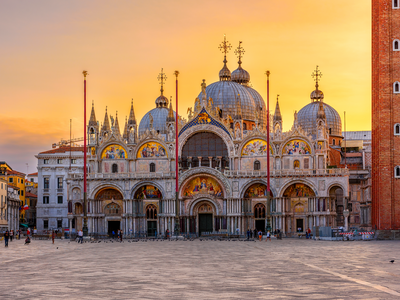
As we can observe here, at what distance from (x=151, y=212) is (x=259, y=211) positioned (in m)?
12.7

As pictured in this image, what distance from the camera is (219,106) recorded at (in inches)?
3273

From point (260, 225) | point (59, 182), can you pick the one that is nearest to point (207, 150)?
point (260, 225)

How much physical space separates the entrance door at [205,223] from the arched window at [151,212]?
5476 mm

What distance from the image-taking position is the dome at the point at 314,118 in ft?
302

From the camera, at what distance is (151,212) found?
73.9 meters

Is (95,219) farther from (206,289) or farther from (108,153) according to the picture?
(206,289)

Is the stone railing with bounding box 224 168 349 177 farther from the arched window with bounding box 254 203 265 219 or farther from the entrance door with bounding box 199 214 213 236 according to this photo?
the entrance door with bounding box 199 214 213 236

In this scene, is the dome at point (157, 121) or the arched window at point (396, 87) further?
the dome at point (157, 121)

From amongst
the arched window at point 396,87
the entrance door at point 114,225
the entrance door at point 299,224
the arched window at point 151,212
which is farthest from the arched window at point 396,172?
the entrance door at point 114,225

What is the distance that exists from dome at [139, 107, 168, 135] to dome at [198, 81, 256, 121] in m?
11.6

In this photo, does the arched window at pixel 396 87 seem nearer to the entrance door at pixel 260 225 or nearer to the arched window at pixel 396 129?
the arched window at pixel 396 129

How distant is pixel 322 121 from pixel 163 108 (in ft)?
105

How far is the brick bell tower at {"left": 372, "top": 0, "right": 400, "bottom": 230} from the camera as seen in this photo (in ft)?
186

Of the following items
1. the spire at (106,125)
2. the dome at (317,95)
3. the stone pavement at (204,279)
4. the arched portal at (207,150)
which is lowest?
the stone pavement at (204,279)
